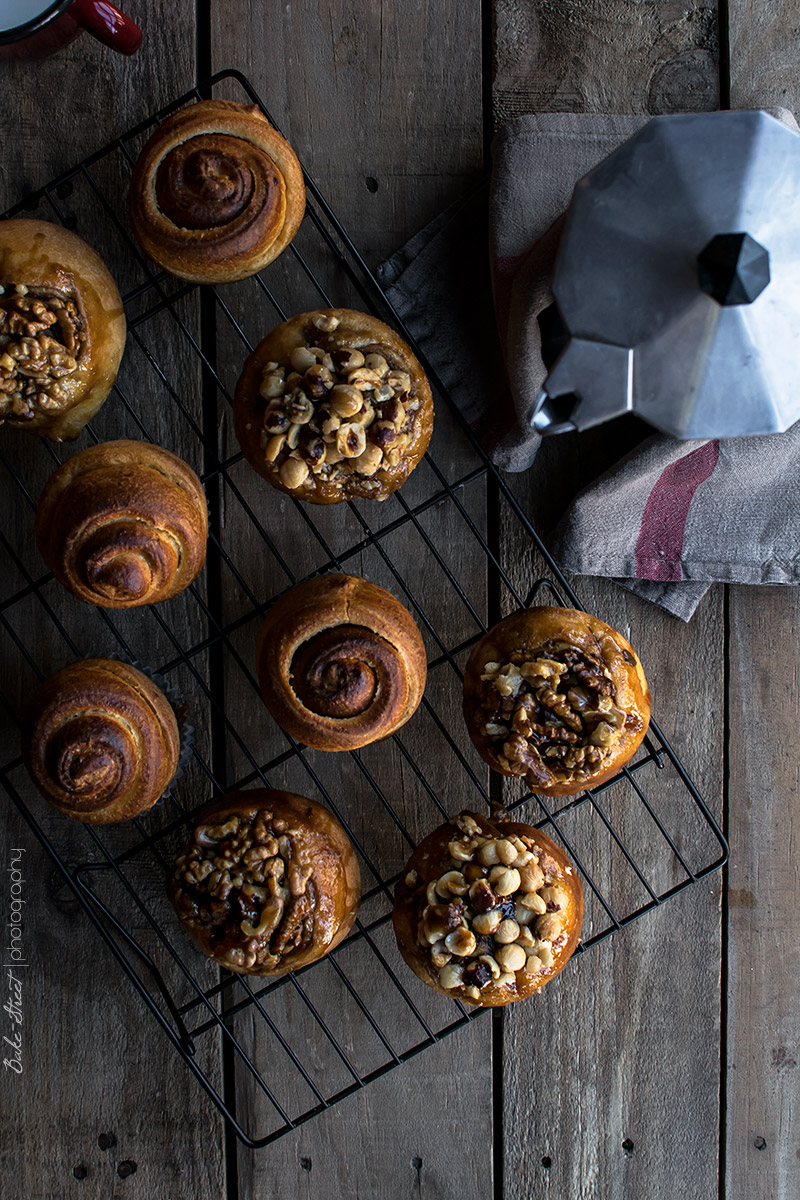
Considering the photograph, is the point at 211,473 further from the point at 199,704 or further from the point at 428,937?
the point at 428,937

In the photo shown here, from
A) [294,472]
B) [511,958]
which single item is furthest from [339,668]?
[511,958]

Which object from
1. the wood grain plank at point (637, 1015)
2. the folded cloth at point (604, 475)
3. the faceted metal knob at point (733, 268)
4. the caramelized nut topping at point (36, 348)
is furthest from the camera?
the wood grain plank at point (637, 1015)

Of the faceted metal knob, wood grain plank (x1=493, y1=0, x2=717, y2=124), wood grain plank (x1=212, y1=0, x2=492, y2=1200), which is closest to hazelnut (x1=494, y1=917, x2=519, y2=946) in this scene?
wood grain plank (x1=212, y1=0, x2=492, y2=1200)

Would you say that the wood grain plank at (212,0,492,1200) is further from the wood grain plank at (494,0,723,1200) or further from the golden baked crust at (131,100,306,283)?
the golden baked crust at (131,100,306,283)

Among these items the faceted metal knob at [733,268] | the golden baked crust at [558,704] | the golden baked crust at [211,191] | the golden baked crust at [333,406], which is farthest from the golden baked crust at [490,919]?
the golden baked crust at [211,191]

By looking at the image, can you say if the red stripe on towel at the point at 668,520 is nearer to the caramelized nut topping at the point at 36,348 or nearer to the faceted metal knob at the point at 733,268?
the faceted metal knob at the point at 733,268

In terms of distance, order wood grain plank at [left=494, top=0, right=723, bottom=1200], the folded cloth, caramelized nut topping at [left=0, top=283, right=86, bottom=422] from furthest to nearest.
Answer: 1. wood grain plank at [left=494, top=0, right=723, bottom=1200]
2. the folded cloth
3. caramelized nut topping at [left=0, top=283, right=86, bottom=422]

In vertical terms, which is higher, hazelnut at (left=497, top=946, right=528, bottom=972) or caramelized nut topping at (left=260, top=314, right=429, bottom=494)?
caramelized nut topping at (left=260, top=314, right=429, bottom=494)

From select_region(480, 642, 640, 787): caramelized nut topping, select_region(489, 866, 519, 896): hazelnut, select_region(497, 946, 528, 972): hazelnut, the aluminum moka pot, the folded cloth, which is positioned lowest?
select_region(497, 946, 528, 972): hazelnut
